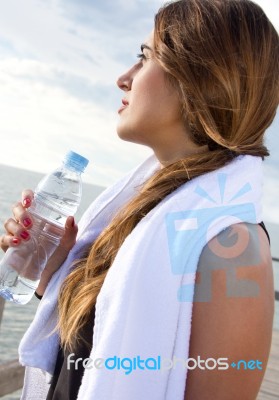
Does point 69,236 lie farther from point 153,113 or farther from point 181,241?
point 181,241

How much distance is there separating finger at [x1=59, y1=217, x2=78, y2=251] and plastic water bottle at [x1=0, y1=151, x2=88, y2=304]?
2cm

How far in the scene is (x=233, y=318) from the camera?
3.55 feet

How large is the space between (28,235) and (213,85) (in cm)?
76

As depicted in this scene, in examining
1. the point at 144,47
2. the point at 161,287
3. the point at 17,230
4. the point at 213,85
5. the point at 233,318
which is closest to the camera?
the point at 233,318

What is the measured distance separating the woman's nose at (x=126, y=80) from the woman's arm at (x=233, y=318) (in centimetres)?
68

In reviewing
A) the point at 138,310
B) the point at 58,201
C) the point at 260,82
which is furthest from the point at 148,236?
the point at 58,201

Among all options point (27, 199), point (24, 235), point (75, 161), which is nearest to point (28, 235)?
point (24, 235)

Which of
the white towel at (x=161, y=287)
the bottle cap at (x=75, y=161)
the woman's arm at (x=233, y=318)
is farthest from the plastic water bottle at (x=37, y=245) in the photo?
the woman's arm at (x=233, y=318)

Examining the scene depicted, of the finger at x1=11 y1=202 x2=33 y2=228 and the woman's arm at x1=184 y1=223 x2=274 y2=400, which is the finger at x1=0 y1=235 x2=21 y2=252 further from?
the woman's arm at x1=184 y1=223 x2=274 y2=400

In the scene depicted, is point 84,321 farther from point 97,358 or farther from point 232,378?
point 232,378

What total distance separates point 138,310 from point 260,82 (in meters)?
0.69

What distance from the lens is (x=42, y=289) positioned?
1898mm

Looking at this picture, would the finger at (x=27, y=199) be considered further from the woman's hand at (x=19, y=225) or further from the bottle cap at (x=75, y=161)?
the bottle cap at (x=75, y=161)

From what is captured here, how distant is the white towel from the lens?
46.5 inches
